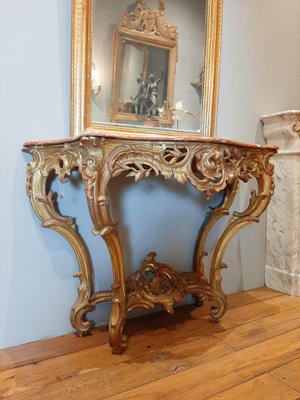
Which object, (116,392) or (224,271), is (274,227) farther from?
(116,392)

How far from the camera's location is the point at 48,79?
119cm

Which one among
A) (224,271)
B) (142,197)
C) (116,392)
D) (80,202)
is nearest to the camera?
(116,392)

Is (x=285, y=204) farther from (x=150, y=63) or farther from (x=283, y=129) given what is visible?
(x=150, y=63)

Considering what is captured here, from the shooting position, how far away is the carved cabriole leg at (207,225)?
59.7 inches

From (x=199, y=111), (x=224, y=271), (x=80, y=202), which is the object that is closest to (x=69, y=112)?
(x=80, y=202)

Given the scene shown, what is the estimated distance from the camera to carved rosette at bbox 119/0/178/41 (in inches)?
51.6

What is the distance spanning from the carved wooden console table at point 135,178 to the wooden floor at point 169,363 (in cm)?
9

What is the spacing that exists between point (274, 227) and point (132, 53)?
126cm

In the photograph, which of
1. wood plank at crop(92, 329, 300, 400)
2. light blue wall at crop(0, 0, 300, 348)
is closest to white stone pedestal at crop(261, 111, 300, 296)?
light blue wall at crop(0, 0, 300, 348)

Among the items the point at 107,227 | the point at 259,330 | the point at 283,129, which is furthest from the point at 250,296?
the point at 107,227

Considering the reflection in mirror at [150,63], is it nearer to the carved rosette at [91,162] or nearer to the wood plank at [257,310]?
the carved rosette at [91,162]

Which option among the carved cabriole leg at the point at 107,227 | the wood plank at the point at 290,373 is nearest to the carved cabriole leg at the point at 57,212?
the carved cabriole leg at the point at 107,227

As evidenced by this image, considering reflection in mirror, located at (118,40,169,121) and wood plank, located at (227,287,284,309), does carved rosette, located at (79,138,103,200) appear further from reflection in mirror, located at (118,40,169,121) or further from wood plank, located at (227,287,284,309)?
wood plank, located at (227,287,284,309)

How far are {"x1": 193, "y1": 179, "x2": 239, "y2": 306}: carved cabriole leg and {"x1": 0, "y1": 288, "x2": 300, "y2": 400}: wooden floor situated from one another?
0.77 feet
